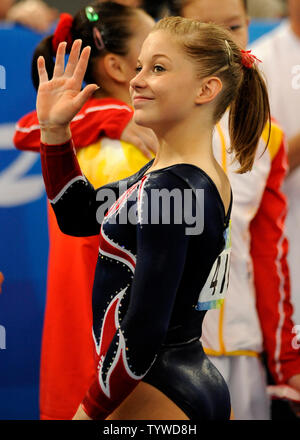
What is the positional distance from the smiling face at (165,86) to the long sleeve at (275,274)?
2.78ft

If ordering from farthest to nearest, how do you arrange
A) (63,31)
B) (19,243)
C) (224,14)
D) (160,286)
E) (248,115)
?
1. (19,243)
2. (224,14)
3. (63,31)
4. (248,115)
5. (160,286)

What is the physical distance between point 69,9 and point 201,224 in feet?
6.79

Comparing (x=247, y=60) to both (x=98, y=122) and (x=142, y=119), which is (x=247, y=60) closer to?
(x=142, y=119)

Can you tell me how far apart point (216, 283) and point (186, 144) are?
0.26 metres

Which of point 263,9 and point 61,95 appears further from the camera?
point 263,9

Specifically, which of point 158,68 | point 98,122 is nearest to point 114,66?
point 98,122

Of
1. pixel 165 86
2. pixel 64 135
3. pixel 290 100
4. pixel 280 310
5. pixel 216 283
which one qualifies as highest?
pixel 165 86

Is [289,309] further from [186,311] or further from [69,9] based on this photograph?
[69,9]

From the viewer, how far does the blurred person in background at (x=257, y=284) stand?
218 cm

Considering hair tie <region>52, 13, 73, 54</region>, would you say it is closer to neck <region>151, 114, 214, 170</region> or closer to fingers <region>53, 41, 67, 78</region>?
fingers <region>53, 41, 67, 78</region>

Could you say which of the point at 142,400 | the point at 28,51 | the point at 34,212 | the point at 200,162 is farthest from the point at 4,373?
the point at 200,162

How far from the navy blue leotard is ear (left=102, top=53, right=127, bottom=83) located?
0.54 meters

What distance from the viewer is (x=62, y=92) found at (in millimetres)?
1534

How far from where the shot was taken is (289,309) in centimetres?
227
